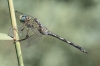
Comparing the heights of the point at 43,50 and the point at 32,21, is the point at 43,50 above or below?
below

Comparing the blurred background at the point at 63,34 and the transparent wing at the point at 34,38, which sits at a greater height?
the transparent wing at the point at 34,38

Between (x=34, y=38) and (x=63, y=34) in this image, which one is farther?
(x=63, y=34)

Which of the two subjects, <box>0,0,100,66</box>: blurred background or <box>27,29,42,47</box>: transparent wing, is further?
<box>0,0,100,66</box>: blurred background

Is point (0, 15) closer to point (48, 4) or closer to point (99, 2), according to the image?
point (48, 4)

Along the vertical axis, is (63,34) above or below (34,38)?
below

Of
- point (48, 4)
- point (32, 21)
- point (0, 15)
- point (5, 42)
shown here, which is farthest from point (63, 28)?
point (32, 21)

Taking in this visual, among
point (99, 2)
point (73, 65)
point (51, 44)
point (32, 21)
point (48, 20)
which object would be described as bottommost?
point (73, 65)

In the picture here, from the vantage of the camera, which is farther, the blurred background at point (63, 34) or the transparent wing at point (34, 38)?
the blurred background at point (63, 34)

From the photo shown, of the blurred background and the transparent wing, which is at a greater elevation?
the transparent wing
